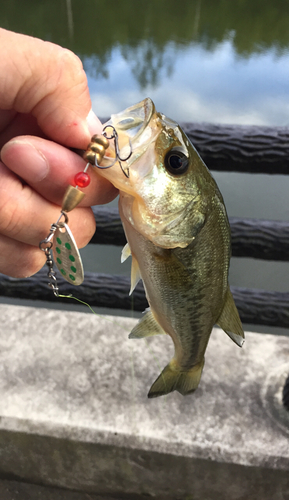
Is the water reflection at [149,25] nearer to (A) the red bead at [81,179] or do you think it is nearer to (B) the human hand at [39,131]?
(B) the human hand at [39,131]

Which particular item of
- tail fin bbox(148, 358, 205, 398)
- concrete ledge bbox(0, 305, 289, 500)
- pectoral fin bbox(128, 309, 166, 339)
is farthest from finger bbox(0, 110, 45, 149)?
concrete ledge bbox(0, 305, 289, 500)

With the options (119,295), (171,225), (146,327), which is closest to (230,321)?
(146,327)

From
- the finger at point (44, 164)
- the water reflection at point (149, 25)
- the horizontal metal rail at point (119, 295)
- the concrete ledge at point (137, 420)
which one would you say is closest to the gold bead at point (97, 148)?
the finger at point (44, 164)

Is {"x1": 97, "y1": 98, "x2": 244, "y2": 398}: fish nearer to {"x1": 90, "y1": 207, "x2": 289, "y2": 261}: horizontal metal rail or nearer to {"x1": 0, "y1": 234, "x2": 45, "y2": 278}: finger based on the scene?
{"x1": 0, "y1": 234, "x2": 45, "y2": 278}: finger

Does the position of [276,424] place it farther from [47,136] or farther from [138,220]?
[47,136]

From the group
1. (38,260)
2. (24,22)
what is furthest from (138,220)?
(24,22)

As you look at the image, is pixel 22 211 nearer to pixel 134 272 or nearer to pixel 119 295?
pixel 134 272
